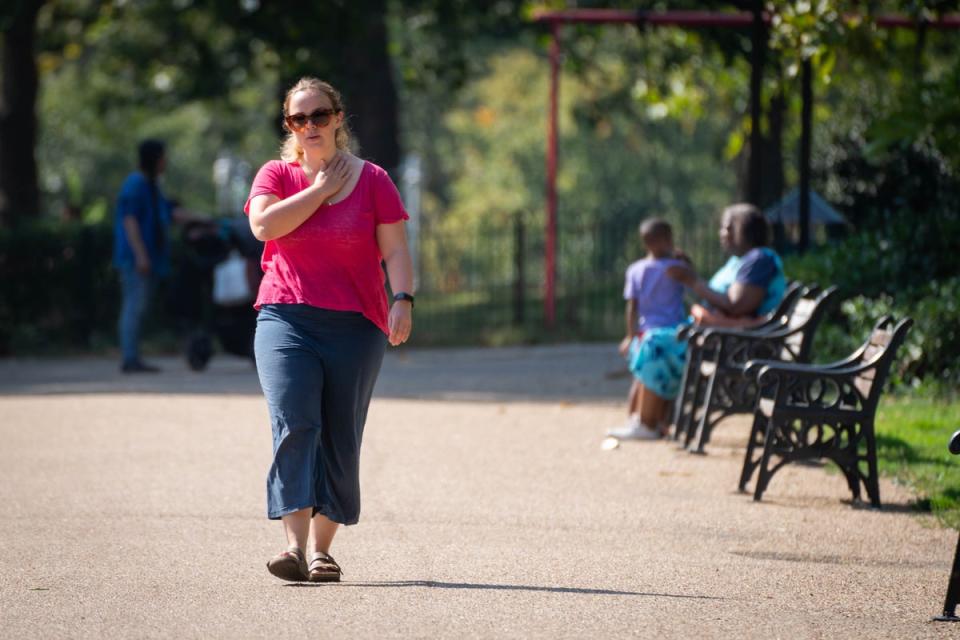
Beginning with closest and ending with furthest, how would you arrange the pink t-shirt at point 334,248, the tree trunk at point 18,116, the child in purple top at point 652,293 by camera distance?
the pink t-shirt at point 334,248
the child in purple top at point 652,293
the tree trunk at point 18,116

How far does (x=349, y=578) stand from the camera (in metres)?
6.32

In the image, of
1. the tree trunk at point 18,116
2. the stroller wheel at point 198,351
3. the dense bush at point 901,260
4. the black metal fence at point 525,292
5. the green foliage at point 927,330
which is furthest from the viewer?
the tree trunk at point 18,116

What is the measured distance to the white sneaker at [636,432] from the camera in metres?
10.5

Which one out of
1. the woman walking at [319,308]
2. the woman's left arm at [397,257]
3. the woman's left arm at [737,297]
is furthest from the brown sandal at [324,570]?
the woman's left arm at [737,297]

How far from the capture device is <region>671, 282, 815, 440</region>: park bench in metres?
9.95

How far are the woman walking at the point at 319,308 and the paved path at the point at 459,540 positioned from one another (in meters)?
0.32

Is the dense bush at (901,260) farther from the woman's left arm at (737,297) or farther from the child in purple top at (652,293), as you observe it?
the child in purple top at (652,293)

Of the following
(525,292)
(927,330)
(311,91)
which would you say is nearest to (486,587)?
(311,91)

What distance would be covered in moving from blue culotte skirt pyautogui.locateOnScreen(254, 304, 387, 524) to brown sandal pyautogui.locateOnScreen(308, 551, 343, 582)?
0.16 meters

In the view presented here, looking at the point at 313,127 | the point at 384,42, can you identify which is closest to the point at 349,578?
the point at 313,127

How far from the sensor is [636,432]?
415 inches

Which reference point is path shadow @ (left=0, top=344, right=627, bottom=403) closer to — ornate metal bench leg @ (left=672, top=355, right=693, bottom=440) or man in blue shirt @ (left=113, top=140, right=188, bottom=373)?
man in blue shirt @ (left=113, top=140, right=188, bottom=373)

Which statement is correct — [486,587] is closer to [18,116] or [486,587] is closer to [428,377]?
[428,377]

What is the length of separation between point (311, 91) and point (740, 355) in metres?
4.35
